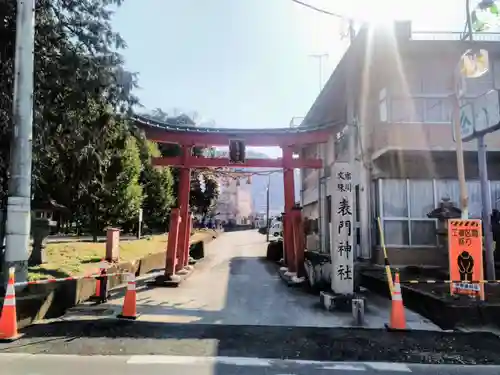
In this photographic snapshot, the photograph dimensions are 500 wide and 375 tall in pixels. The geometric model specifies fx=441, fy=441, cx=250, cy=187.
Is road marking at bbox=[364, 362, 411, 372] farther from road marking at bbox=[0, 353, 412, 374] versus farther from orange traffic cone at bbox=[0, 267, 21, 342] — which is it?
orange traffic cone at bbox=[0, 267, 21, 342]

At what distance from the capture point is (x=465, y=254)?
8859 millimetres

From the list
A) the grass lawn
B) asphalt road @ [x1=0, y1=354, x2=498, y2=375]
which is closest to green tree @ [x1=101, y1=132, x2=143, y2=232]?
the grass lawn

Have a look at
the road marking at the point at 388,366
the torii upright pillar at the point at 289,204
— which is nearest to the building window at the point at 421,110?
the torii upright pillar at the point at 289,204

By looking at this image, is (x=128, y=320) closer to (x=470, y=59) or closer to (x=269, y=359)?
(x=269, y=359)

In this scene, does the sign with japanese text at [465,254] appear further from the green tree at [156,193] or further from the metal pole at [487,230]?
the green tree at [156,193]

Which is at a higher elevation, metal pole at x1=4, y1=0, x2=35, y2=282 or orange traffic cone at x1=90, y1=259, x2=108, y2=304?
metal pole at x1=4, y1=0, x2=35, y2=282

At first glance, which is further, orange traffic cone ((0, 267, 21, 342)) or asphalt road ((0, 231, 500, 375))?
orange traffic cone ((0, 267, 21, 342))

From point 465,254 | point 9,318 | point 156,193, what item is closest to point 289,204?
point 465,254

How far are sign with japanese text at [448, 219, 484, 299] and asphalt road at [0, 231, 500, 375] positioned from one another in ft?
4.70

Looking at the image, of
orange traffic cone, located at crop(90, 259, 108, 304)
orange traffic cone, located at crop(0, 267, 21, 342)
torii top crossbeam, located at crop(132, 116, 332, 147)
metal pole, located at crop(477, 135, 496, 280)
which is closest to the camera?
orange traffic cone, located at crop(0, 267, 21, 342)

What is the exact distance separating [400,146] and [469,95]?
3476 millimetres

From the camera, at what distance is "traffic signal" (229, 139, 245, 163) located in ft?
50.1

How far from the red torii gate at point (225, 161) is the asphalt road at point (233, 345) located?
5.01m

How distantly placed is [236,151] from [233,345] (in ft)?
30.6
